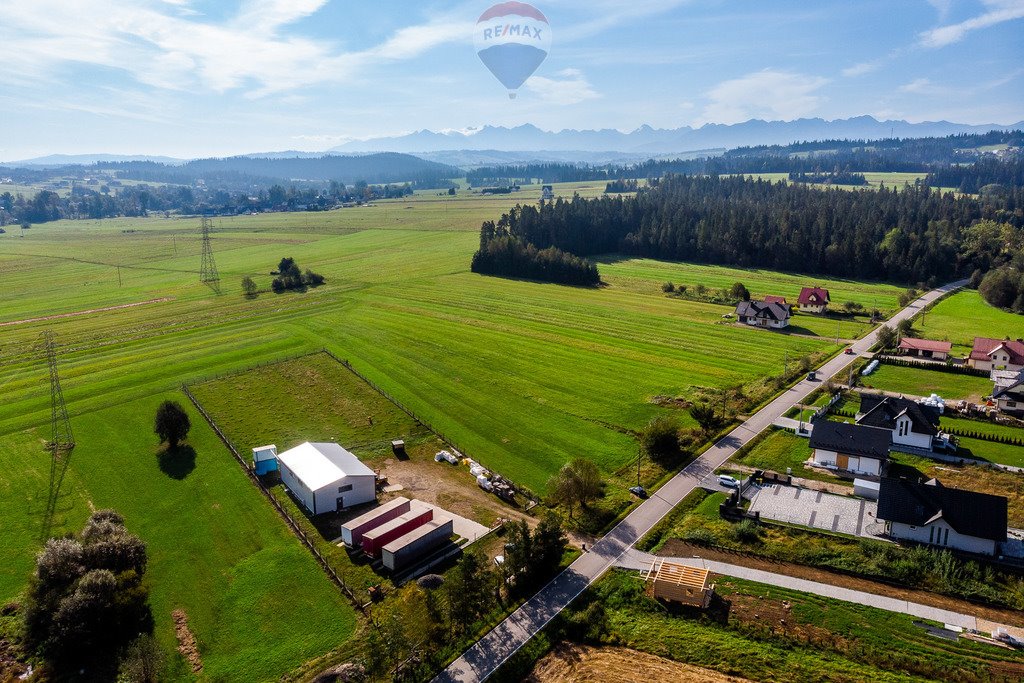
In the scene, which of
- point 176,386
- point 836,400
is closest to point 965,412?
point 836,400

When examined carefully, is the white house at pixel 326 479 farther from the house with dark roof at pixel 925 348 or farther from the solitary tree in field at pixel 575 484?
the house with dark roof at pixel 925 348

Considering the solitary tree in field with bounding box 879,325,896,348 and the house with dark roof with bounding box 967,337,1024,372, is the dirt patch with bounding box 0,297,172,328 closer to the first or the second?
the solitary tree in field with bounding box 879,325,896,348

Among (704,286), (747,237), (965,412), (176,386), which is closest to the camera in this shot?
(965,412)

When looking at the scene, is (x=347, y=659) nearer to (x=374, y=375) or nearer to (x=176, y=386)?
(x=374, y=375)

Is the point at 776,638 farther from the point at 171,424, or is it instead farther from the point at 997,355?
the point at 997,355

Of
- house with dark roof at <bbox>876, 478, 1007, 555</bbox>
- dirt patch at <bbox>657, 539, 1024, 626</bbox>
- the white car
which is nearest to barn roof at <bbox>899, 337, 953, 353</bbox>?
house with dark roof at <bbox>876, 478, 1007, 555</bbox>
